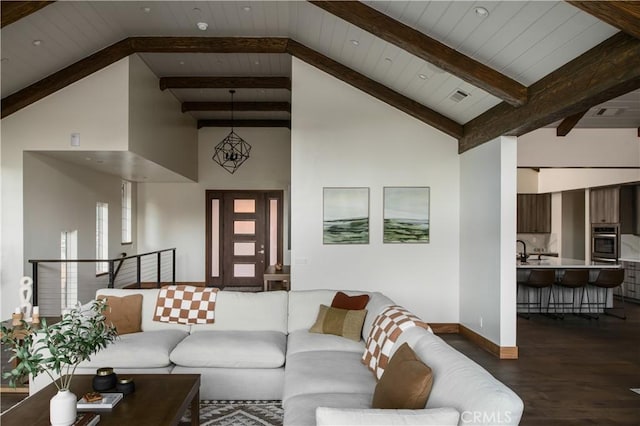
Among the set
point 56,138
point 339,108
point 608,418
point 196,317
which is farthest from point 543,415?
point 56,138

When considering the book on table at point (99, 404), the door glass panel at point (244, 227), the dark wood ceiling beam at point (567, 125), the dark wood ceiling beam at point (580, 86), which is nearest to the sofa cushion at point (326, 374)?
the book on table at point (99, 404)

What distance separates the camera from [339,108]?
609 centimetres

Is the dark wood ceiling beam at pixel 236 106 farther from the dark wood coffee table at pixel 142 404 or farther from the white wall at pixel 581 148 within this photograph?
the dark wood coffee table at pixel 142 404

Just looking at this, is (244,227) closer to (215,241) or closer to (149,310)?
(215,241)

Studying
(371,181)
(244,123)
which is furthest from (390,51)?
(244,123)

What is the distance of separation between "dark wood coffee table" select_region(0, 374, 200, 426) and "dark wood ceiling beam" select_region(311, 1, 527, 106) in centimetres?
343

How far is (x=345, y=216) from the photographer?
6.04 m

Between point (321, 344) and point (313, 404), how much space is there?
46.1 inches

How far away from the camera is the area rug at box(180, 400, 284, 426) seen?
314cm

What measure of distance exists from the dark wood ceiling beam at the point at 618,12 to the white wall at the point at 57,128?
5.05 meters

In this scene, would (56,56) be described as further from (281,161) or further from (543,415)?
(543,415)

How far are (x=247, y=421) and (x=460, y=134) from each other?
4.53 meters

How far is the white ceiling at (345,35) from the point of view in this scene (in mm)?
3375

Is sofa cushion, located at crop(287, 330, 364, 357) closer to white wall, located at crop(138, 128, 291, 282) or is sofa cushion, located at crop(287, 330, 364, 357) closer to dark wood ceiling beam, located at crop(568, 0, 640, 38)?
dark wood ceiling beam, located at crop(568, 0, 640, 38)
